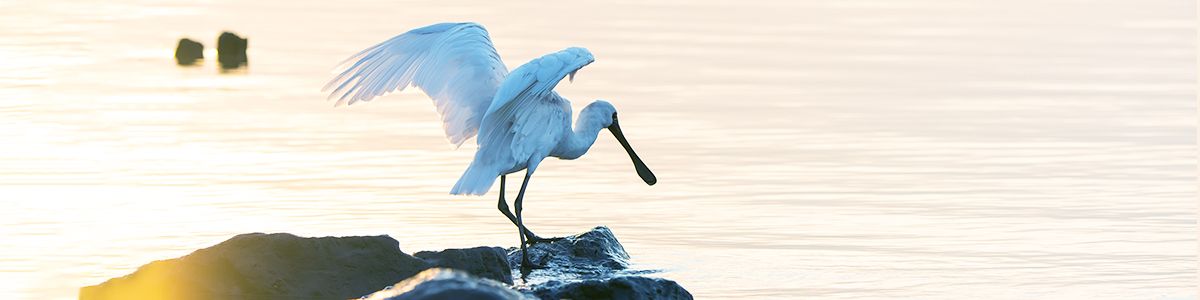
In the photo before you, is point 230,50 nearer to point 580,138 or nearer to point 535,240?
point 580,138

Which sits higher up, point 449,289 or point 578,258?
point 578,258

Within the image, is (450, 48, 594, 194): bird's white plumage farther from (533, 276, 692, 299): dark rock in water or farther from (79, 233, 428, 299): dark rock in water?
(533, 276, 692, 299): dark rock in water

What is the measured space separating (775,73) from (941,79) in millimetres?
1915

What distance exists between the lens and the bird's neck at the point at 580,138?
1540cm

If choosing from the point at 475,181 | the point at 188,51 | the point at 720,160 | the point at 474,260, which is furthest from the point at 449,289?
the point at 188,51

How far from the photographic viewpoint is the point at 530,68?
13797 mm

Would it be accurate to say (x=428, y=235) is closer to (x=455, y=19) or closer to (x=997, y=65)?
(x=997, y=65)

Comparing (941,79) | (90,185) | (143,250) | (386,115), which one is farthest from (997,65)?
(143,250)

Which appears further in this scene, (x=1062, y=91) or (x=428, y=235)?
(x=1062, y=91)

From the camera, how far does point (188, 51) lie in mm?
31203

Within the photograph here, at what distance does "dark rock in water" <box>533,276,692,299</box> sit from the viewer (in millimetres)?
11945

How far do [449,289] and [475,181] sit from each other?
5.48 meters

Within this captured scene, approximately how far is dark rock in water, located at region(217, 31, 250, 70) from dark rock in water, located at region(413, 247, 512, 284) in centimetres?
1764

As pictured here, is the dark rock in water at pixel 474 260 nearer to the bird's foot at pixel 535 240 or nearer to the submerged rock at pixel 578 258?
the submerged rock at pixel 578 258
